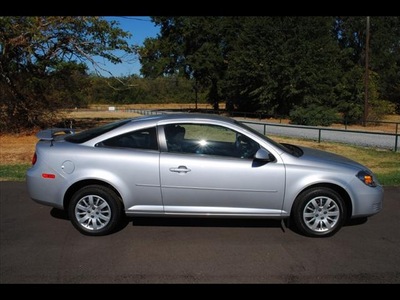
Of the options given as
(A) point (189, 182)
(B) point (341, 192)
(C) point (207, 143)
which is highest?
(C) point (207, 143)

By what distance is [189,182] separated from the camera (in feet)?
15.5

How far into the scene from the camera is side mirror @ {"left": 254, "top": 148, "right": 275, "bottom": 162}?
4664 mm

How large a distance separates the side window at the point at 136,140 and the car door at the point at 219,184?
0.83 feet

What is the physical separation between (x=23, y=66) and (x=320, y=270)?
16101 mm

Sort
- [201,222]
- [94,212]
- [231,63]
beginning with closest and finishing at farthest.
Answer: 1. [94,212]
2. [201,222]
3. [231,63]

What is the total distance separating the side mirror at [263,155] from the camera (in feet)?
15.3

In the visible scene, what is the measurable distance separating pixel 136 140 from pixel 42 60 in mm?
13403

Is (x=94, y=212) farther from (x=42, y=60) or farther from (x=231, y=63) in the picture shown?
(x=231, y=63)

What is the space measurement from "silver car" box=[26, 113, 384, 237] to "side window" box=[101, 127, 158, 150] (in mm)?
13

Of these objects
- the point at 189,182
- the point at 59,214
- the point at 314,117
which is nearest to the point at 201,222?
the point at 189,182

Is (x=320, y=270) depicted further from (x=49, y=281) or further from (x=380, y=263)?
(x=49, y=281)

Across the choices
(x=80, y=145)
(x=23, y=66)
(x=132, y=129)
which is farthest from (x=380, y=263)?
(x=23, y=66)

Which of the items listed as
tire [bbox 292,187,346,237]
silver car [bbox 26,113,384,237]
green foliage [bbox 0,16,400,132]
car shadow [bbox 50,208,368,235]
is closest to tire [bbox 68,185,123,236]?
silver car [bbox 26,113,384,237]

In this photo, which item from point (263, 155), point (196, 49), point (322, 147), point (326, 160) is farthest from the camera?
point (196, 49)
